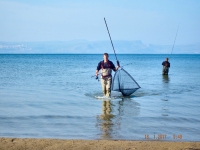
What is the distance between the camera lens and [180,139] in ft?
23.9

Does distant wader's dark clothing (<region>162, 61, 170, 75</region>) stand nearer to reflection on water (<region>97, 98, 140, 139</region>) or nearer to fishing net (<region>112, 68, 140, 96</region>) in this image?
fishing net (<region>112, 68, 140, 96</region>)

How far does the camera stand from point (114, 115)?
10.2 meters

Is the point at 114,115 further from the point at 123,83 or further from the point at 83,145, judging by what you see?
the point at 123,83

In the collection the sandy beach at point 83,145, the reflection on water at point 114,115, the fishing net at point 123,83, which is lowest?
the reflection on water at point 114,115

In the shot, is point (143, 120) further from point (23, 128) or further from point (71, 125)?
point (23, 128)

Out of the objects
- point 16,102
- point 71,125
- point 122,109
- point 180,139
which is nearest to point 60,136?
point 71,125

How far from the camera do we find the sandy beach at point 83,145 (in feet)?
19.9

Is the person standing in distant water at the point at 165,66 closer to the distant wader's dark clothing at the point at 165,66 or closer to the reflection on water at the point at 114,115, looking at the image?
the distant wader's dark clothing at the point at 165,66

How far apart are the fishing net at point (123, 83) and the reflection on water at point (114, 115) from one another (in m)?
0.59

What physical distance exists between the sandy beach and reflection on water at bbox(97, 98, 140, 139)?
1039 mm

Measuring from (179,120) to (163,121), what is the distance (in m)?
0.51

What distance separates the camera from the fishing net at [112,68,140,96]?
45.9 feet
